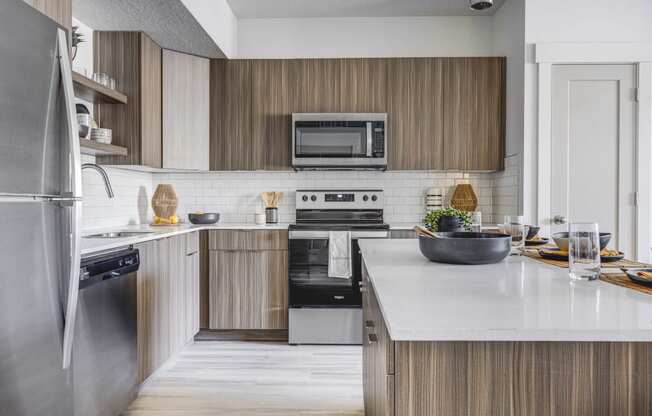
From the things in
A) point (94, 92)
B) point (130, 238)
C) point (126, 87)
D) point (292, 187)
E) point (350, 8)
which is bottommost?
point (130, 238)

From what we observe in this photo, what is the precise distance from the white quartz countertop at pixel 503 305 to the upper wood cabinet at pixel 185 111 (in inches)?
99.5

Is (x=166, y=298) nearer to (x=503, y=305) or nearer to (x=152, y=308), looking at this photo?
(x=152, y=308)

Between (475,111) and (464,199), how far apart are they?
2.42 feet

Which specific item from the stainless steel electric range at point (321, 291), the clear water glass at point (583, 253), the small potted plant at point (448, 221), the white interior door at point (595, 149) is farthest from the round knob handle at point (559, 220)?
the clear water glass at point (583, 253)

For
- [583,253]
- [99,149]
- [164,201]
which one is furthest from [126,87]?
[583,253]

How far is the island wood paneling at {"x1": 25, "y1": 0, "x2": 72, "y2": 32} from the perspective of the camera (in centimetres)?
164

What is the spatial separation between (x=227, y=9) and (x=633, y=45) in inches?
120

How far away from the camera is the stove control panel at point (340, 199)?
13.2ft

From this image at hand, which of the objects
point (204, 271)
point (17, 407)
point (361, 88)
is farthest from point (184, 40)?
point (17, 407)

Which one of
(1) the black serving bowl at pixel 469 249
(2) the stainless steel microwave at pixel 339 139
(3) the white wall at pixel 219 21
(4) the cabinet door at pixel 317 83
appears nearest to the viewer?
(1) the black serving bowl at pixel 469 249

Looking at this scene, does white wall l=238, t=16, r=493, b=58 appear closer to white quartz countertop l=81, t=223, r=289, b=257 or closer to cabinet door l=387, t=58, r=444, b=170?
cabinet door l=387, t=58, r=444, b=170

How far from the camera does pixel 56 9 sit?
5.74ft

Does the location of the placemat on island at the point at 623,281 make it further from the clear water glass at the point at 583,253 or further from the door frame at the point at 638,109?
the door frame at the point at 638,109

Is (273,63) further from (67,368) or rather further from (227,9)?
(67,368)
